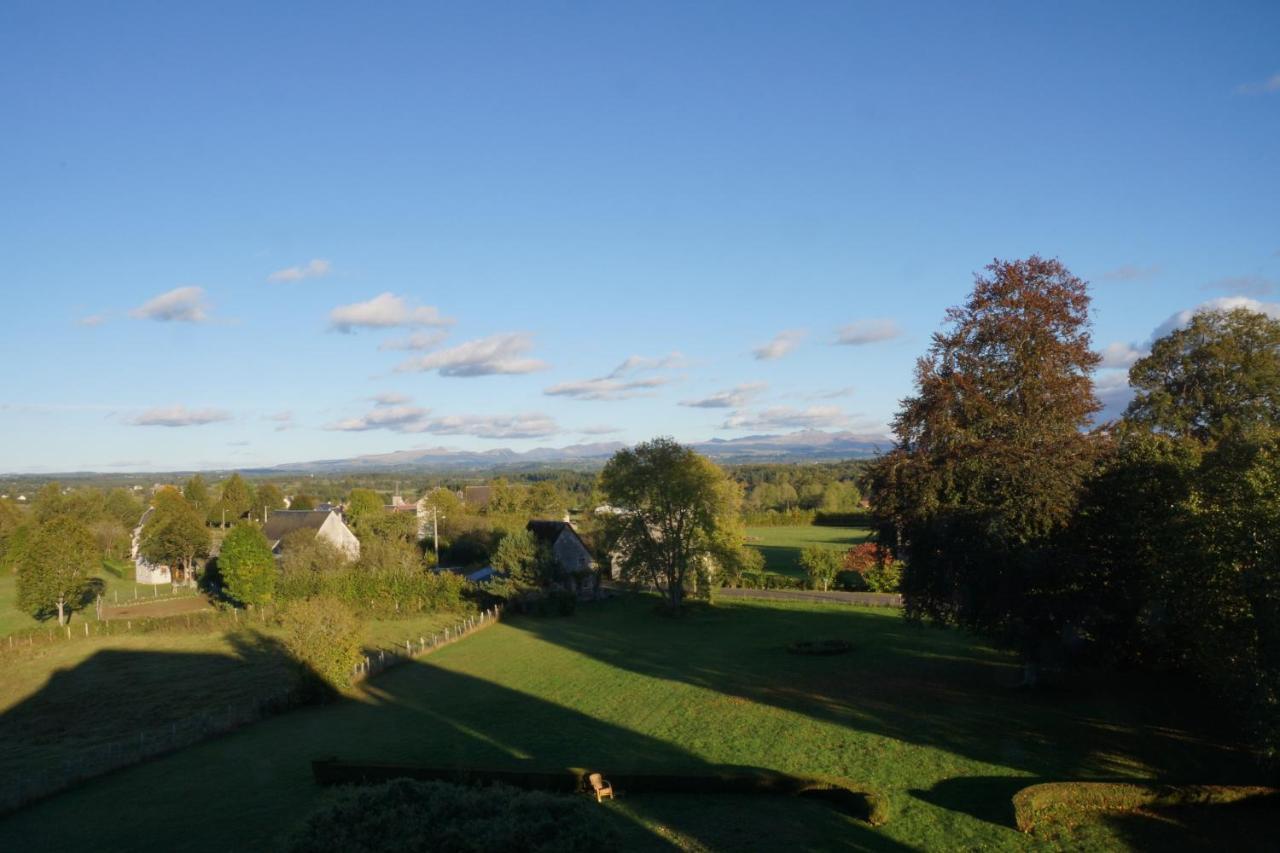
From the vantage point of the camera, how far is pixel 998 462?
21500mm

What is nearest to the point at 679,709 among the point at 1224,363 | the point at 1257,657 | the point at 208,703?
the point at 1257,657

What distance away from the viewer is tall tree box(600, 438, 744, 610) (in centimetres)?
4569

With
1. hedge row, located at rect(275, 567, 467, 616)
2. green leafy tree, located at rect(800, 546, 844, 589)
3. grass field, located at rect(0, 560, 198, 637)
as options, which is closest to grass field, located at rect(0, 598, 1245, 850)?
hedge row, located at rect(275, 567, 467, 616)

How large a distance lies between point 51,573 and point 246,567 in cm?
1078

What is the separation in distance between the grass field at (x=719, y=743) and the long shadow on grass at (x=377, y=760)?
0.07 m

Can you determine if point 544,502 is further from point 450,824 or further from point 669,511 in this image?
point 450,824

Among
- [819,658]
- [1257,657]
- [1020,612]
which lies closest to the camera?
[1257,657]

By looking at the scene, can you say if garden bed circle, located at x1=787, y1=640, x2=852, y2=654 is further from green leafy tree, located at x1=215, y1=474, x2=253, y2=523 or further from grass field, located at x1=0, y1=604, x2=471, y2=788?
green leafy tree, located at x1=215, y1=474, x2=253, y2=523

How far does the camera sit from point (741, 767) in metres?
17.8

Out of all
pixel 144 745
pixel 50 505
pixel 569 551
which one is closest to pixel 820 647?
pixel 144 745

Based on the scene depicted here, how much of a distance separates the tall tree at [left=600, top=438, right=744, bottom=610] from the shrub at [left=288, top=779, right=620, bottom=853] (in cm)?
3449

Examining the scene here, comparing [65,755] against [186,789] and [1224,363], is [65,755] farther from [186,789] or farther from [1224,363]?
[1224,363]

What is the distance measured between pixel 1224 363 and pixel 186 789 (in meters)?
35.7

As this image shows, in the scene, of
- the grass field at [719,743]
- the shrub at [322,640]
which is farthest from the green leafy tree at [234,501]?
the shrub at [322,640]
